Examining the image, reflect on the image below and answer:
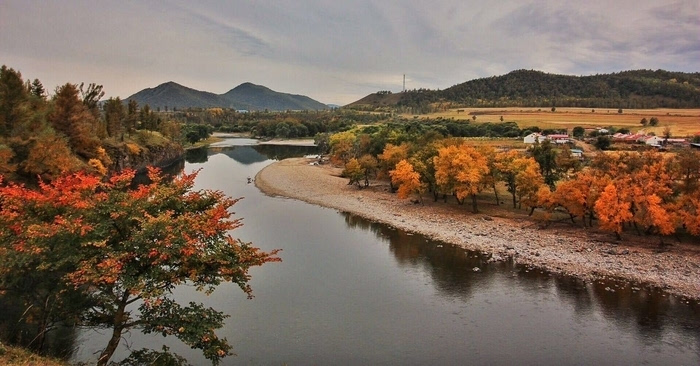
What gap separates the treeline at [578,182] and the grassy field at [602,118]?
5474cm

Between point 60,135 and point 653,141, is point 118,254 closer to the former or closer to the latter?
point 60,135

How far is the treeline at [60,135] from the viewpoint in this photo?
34406 mm

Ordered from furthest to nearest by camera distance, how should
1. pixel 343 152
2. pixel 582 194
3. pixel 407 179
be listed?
pixel 343 152 < pixel 407 179 < pixel 582 194

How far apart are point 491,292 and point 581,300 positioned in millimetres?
5019

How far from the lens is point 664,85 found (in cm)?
14838

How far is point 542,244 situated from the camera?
35000 mm

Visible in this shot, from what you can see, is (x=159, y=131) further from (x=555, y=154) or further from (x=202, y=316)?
(x=202, y=316)

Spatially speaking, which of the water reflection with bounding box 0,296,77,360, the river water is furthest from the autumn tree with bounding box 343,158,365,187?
the water reflection with bounding box 0,296,77,360

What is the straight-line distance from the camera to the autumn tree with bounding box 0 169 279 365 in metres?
12.7

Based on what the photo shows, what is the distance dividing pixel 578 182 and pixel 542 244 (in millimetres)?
6915

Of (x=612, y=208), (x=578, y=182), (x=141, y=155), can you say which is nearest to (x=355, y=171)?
(x=578, y=182)

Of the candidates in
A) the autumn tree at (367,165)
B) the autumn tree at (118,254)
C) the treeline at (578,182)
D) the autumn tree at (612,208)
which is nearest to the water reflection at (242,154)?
the autumn tree at (367,165)

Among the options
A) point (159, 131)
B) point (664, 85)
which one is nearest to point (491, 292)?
point (159, 131)

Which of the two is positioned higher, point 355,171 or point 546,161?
point 546,161
